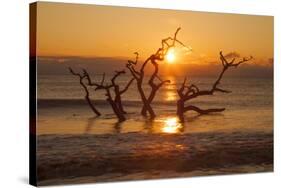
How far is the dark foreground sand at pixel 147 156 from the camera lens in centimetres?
738

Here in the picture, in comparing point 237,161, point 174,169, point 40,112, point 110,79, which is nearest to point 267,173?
point 237,161

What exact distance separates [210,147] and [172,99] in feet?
2.05

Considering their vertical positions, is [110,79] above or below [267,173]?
above

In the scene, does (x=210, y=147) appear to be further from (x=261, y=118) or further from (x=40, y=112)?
(x=40, y=112)

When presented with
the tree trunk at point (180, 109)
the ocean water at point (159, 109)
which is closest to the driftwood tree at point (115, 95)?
the ocean water at point (159, 109)

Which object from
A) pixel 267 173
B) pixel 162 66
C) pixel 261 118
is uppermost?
pixel 162 66

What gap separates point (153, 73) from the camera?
7.93 metres

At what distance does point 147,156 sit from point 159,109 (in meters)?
0.46

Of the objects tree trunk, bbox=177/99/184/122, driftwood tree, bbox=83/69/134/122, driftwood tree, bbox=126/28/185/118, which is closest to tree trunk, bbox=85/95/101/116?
driftwood tree, bbox=83/69/134/122

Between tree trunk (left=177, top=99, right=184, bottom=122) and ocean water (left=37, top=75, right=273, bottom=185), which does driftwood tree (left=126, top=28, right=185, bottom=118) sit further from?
tree trunk (left=177, top=99, right=184, bottom=122)

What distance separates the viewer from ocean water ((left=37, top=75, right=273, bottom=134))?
7.38 m

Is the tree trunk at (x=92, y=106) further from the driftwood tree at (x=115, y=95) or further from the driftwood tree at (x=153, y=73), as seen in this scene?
the driftwood tree at (x=153, y=73)

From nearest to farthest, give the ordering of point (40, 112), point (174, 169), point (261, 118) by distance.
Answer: point (40, 112) → point (174, 169) → point (261, 118)

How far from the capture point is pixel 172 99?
7.97 m
